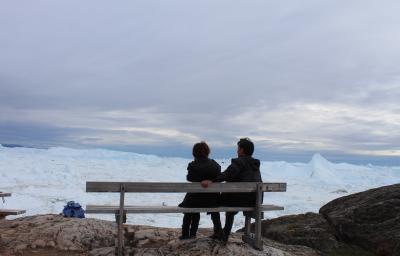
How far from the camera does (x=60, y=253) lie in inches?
288

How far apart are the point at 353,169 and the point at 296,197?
39.5 meters

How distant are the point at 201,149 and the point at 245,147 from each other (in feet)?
2.15

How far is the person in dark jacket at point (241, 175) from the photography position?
6.82 m

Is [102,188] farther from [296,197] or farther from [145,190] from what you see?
[296,197]

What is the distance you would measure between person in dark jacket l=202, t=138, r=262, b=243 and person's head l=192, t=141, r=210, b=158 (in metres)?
0.41

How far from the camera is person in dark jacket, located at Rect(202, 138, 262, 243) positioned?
6.82 metres

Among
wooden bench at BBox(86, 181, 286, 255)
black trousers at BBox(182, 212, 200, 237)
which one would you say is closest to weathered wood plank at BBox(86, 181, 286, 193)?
wooden bench at BBox(86, 181, 286, 255)

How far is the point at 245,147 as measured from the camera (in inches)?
269

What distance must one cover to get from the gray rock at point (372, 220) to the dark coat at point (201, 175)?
3.35 metres

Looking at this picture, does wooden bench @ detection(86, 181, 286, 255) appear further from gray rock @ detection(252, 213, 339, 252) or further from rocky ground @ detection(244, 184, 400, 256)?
rocky ground @ detection(244, 184, 400, 256)

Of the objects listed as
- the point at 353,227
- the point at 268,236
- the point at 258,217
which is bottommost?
the point at 268,236

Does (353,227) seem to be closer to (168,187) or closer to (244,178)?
(244,178)

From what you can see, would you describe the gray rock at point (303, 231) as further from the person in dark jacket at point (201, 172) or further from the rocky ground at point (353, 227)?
the person in dark jacket at point (201, 172)

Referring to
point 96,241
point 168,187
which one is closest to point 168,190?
point 168,187
